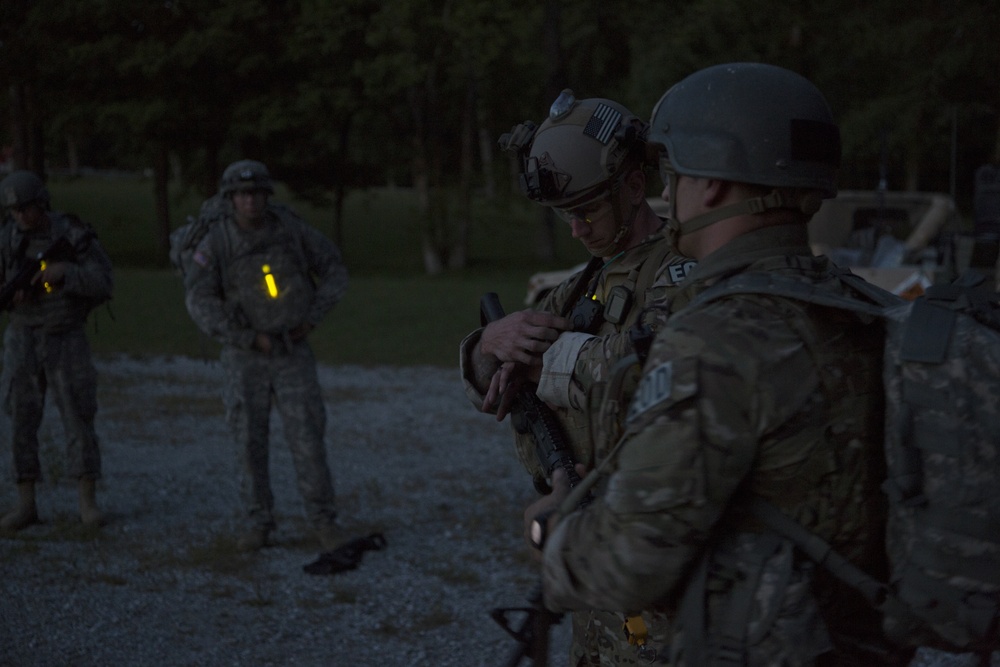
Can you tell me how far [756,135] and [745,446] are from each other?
60 centimetres

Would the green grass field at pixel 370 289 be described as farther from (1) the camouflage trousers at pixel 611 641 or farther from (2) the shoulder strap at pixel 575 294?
(1) the camouflage trousers at pixel 611 641

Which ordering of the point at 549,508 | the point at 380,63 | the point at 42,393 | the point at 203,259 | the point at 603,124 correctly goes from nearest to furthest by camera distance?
the point at 549,508, the point at 603,124, the point at 203,259, the point at 42,393, the point at 380,63

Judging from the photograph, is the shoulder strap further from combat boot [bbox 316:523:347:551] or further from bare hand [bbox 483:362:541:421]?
combat boot [bbox 316:523:347:551]

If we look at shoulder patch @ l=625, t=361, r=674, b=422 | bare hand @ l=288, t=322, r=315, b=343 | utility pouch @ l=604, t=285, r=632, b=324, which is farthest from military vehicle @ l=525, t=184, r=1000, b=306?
shoulder patch @ l=625, t=361, r=674, b=422

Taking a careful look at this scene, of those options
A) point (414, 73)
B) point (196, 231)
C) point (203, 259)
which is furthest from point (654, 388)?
point (414, 73)

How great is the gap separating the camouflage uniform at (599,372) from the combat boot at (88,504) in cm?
499

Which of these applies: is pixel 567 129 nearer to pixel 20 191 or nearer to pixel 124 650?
pixel 124 650

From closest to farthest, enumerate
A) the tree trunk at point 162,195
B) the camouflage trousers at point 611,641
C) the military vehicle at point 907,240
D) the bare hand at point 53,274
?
1. the camouflage trousers at point 611,641
2. the bare hand at point 53,274
3. the military vehicle at point 907,240
4. the tree trunk at point 162,195

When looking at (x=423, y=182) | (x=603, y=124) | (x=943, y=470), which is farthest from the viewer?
(x=423, y=182)

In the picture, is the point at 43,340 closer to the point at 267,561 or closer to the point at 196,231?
the point at 196,231

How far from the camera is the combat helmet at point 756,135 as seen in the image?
207 cm

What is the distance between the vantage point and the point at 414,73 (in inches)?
988

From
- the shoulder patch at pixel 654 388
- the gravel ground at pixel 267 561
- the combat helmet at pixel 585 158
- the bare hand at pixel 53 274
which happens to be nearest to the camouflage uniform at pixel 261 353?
the gravel ground at pixel 267 561

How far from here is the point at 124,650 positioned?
5.17 metres
